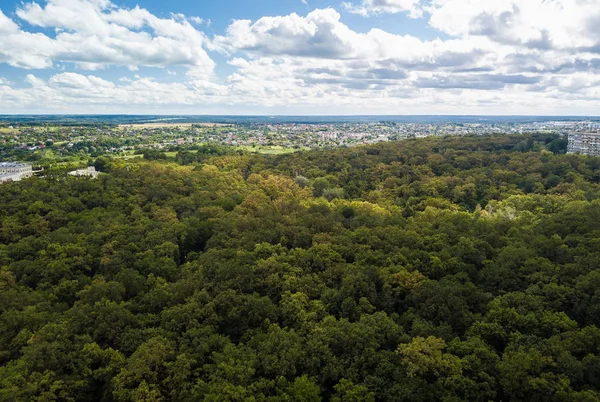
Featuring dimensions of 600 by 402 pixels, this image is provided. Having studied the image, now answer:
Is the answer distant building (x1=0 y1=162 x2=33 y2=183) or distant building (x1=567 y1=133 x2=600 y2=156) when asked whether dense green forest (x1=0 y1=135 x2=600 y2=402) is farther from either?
distant building (x1=567 y1=133 x2=600 y2=156)

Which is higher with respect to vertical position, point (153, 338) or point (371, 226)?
point (371, 226)

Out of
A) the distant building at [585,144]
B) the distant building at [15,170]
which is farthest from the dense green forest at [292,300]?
the distant building at [585,144]

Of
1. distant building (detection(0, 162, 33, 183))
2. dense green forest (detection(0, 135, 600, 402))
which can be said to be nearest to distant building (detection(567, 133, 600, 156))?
dense green forest (detection(0, 135, 600, 402))

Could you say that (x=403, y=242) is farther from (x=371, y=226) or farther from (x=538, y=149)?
(x=538, y=149)

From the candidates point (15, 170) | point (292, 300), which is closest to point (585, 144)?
point (292, 300)

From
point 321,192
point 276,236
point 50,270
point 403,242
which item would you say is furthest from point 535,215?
point 50,270

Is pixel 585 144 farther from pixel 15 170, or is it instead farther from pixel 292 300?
pixel 15 170

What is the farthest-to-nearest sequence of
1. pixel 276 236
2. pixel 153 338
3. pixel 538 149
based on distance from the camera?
pixel 538 149 < pixel 276 236 < pixel 153 338
